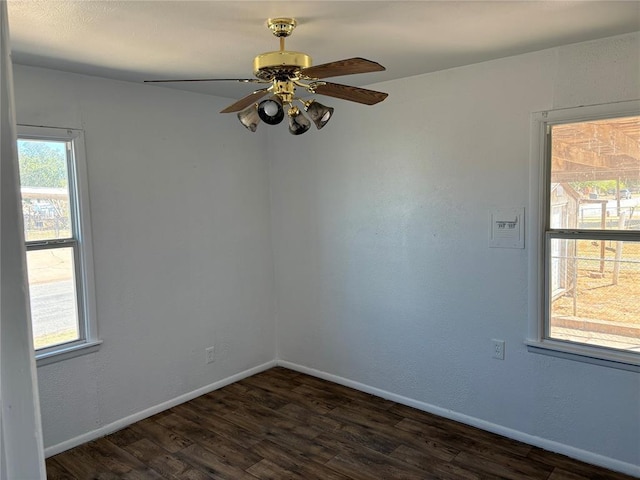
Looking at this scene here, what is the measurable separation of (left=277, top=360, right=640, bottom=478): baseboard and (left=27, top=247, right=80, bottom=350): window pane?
1951 millimetres

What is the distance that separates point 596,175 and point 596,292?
649 mm

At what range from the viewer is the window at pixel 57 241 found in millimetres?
2762

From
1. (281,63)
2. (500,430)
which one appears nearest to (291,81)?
(281,63)

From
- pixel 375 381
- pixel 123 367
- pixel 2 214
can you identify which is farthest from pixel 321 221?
pixel 2 214

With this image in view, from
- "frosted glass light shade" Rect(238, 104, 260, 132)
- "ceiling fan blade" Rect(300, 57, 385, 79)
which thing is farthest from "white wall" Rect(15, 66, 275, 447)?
"ceiling fan blade" Rect(300, 57, 385, 79)

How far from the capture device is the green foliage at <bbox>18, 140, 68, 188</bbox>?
272 centimetres

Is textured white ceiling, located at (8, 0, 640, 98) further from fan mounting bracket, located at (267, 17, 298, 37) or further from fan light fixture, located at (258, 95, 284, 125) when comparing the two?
fan light fixture, located at (258, 95, 284, 125)

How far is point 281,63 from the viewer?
180 cm

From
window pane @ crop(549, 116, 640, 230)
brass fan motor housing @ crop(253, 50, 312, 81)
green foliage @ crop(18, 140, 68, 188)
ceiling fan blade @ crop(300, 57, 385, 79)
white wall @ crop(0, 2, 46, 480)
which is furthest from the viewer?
green foliage @ crop(18, 140, 68, 188)

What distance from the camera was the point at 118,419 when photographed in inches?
126

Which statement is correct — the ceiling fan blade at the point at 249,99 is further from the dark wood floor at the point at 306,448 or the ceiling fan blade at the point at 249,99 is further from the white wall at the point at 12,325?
the dark wood floor at the point at 306,448

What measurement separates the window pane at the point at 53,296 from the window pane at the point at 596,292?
9.60 feet

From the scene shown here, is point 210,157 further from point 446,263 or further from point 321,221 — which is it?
point 446,263

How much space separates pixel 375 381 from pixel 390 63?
229cm
